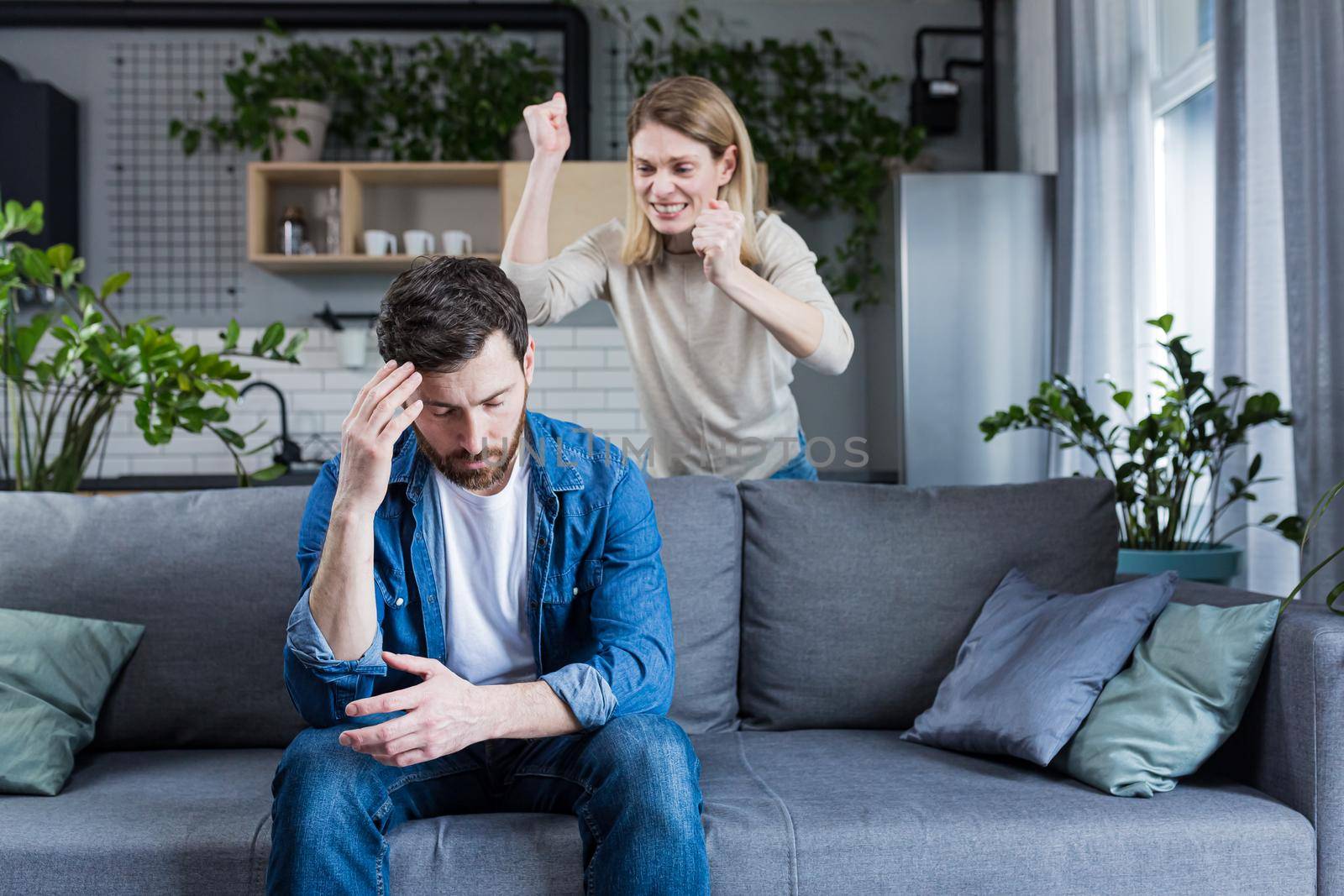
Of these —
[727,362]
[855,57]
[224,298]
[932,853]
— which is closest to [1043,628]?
[932,853]

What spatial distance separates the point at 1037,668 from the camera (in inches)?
71.2

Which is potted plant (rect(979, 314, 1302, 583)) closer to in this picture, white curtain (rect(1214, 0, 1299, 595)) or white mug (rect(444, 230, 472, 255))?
white curtain (rect(1214, 0, 1299, 595))

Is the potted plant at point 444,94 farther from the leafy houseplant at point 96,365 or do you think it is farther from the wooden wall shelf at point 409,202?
the leafy houseplant at point 96,365

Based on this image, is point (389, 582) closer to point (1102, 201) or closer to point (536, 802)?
point (536, 802)

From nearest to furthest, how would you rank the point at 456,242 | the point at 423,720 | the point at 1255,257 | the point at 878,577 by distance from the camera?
1. the point at 423,720
2. the point at 878,577
3. the point at 1255,257
4. the point at 456,242

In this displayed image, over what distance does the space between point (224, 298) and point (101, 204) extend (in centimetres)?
63

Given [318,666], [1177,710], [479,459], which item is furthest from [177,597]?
[1177,710]

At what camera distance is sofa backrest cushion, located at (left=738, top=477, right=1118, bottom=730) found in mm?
2068

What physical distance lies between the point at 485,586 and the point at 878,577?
80 cm

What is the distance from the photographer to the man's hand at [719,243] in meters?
1.86

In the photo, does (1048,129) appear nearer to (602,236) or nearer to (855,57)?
(855,57)

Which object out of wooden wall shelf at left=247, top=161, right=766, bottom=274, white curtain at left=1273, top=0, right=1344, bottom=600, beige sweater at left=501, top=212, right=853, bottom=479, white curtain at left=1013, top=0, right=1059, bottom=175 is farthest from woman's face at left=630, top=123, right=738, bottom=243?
white curtain at left=1013, top=0, right=1059, bottom=175

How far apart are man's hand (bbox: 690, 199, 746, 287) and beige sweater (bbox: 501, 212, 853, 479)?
25 cm

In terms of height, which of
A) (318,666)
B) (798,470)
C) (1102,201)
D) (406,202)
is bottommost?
(318,666)
